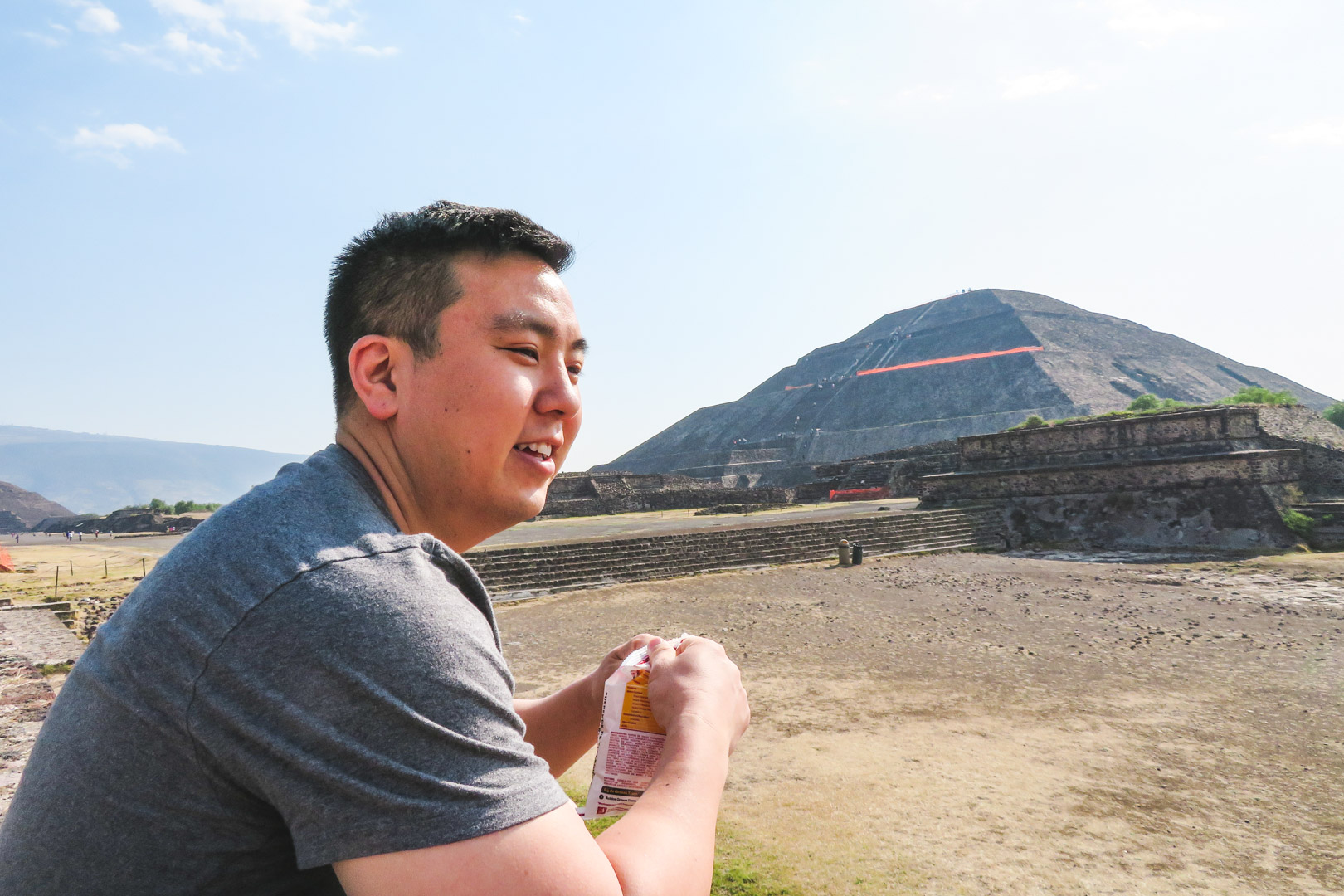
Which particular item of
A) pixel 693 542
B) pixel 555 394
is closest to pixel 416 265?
pixel 555 394

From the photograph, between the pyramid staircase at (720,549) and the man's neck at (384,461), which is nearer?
the man's neck at (384,461)

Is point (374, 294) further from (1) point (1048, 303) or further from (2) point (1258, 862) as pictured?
(1) point (1048, 303)

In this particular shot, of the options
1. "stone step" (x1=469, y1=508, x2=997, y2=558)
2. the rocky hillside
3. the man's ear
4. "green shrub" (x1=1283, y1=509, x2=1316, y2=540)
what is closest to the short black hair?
the man's ear

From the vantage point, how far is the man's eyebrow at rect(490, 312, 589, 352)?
105 centimetres

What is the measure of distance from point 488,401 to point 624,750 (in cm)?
54

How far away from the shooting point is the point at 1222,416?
612 inches

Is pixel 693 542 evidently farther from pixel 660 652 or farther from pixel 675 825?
pixel 675 825

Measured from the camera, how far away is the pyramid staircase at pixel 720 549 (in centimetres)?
1174

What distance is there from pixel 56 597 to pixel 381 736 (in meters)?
13.4

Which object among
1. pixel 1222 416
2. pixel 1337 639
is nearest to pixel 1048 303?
pixel 1222 416

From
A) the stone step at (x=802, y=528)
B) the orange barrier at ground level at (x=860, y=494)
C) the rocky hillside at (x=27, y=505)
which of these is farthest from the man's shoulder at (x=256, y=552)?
the rocky hillside at (x=27, y=505)

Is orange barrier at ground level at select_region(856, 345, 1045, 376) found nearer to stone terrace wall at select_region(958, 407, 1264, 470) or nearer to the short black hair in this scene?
stone terrace wall at select_region(958, 407, 1264, 470)

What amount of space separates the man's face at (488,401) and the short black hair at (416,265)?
0.07 feet

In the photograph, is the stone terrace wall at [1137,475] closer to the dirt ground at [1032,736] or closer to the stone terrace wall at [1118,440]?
the stone terrace wall at [1118,440]
